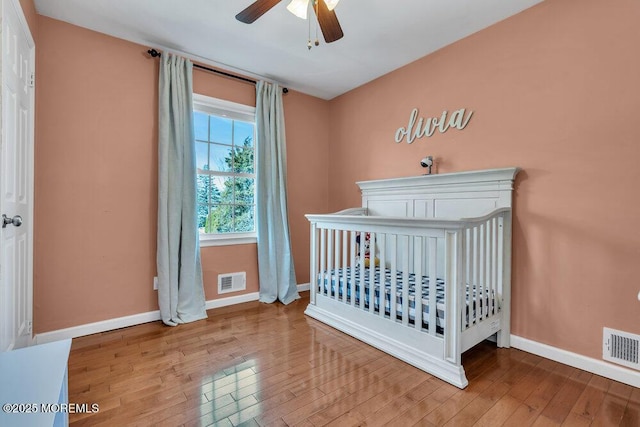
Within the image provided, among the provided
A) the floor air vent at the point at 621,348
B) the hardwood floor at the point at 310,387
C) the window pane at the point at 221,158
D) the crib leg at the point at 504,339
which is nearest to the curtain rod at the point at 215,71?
the window pane at the point at 221,158

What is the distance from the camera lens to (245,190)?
3246 millimetres

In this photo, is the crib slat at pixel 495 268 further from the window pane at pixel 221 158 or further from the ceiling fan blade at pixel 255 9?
the window pane at pixel 221 158

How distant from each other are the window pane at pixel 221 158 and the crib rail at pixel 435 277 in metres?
1.27

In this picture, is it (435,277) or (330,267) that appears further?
(330,267)

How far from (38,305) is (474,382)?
9.74 ft

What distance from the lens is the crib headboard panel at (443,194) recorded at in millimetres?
2170

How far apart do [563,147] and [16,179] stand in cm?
338

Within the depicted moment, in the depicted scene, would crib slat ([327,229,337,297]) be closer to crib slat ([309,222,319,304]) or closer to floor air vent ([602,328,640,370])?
crib slat ([309,222,319,304])

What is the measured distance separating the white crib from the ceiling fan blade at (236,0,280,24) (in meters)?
1.45

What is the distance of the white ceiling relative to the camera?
2.06 metres

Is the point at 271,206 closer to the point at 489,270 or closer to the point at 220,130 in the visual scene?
the point at 220,130

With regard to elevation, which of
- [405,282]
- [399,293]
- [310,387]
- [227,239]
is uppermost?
[227,239]

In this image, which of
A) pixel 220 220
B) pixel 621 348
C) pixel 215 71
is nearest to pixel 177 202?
pixel 220 220

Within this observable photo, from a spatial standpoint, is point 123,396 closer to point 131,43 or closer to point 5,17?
point 5,17
